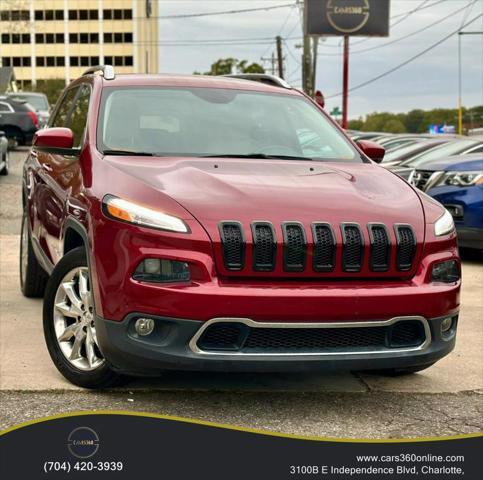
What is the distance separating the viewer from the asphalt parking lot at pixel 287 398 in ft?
14.1

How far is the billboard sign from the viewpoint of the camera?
138 feet

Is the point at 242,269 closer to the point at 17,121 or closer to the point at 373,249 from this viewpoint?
the point at 373,249

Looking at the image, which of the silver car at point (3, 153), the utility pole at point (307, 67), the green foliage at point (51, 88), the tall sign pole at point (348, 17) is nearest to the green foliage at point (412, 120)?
the green foliage at point (51, 88)

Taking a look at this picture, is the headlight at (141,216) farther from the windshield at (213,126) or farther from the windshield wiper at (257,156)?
the windshield wiper at (257,156)

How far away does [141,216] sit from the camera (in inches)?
164

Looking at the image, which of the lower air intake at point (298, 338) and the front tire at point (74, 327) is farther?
the front tire at point (74, 327)

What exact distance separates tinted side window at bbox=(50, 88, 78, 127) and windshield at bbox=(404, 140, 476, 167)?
24.1 feet

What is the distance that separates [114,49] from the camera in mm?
104938

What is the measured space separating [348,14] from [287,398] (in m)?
40.3

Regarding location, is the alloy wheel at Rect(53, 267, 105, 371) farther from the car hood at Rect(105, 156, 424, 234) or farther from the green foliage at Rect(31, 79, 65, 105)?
the green foliage at Rect(31, 79, 65, 105)

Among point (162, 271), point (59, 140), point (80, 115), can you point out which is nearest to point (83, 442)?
point (162, 271)

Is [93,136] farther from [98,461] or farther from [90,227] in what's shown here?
[98,461]

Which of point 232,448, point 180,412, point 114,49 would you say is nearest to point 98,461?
point 232,448

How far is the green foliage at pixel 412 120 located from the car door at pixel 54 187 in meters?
86.7
